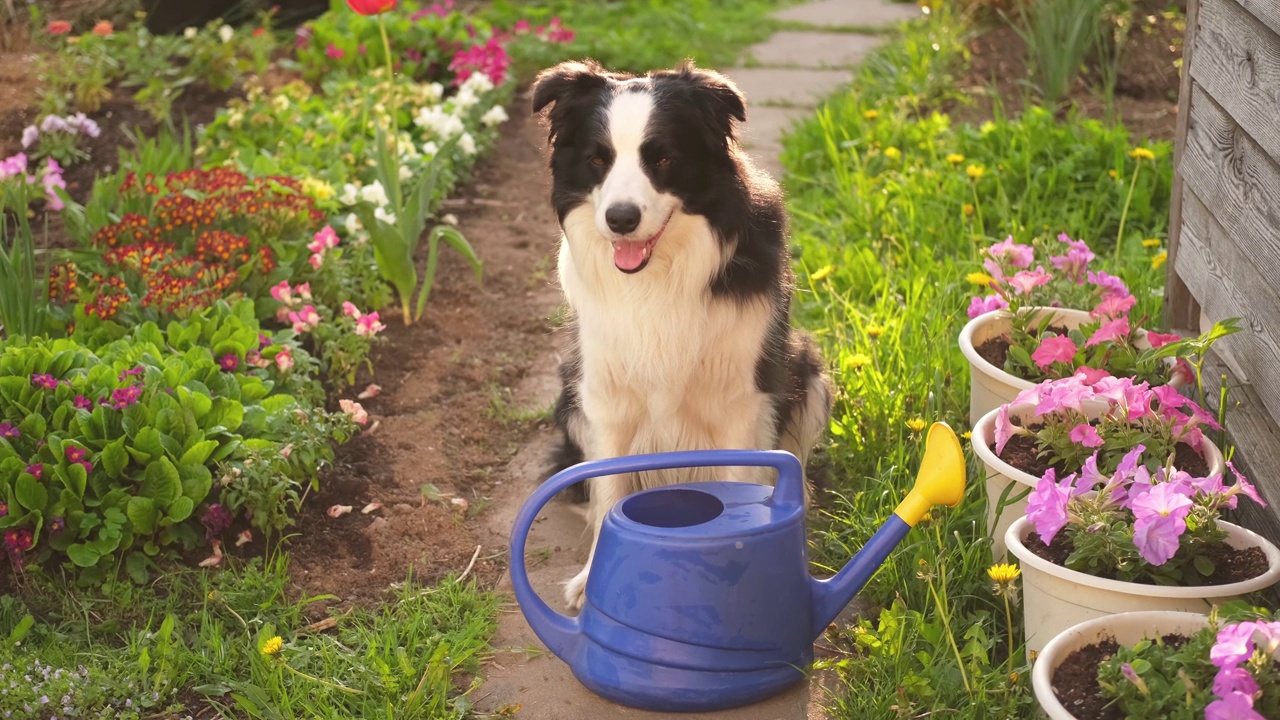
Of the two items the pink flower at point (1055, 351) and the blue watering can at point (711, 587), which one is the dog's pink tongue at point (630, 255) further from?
the pink flower at point (1055, 351)

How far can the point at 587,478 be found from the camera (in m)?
2.37

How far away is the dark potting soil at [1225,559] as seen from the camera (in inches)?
81.4

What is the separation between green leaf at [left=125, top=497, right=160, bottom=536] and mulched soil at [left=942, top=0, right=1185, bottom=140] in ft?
12.5

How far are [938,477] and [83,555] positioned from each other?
1912mm

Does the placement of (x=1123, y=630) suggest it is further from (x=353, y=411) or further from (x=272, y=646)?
(x=353, y=411)

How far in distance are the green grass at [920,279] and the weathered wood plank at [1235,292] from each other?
52cm

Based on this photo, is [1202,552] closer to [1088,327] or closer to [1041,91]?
[1088,327]

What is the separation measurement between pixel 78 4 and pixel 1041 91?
5287mm

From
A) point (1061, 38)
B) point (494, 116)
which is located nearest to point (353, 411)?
point (494, 116)

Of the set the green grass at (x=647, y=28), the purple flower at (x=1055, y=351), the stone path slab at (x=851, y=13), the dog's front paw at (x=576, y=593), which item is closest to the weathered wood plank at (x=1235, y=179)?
the purple flower at (x=1055, y=351)

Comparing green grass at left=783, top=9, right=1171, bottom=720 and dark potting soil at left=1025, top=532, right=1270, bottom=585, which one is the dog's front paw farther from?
dark potting soil at left=1025, top=532, right=1270, bottom=585

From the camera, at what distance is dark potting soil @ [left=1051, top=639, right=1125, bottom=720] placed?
5.97ft

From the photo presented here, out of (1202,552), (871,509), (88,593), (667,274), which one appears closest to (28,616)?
(88,593)

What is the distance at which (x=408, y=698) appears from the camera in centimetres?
236
